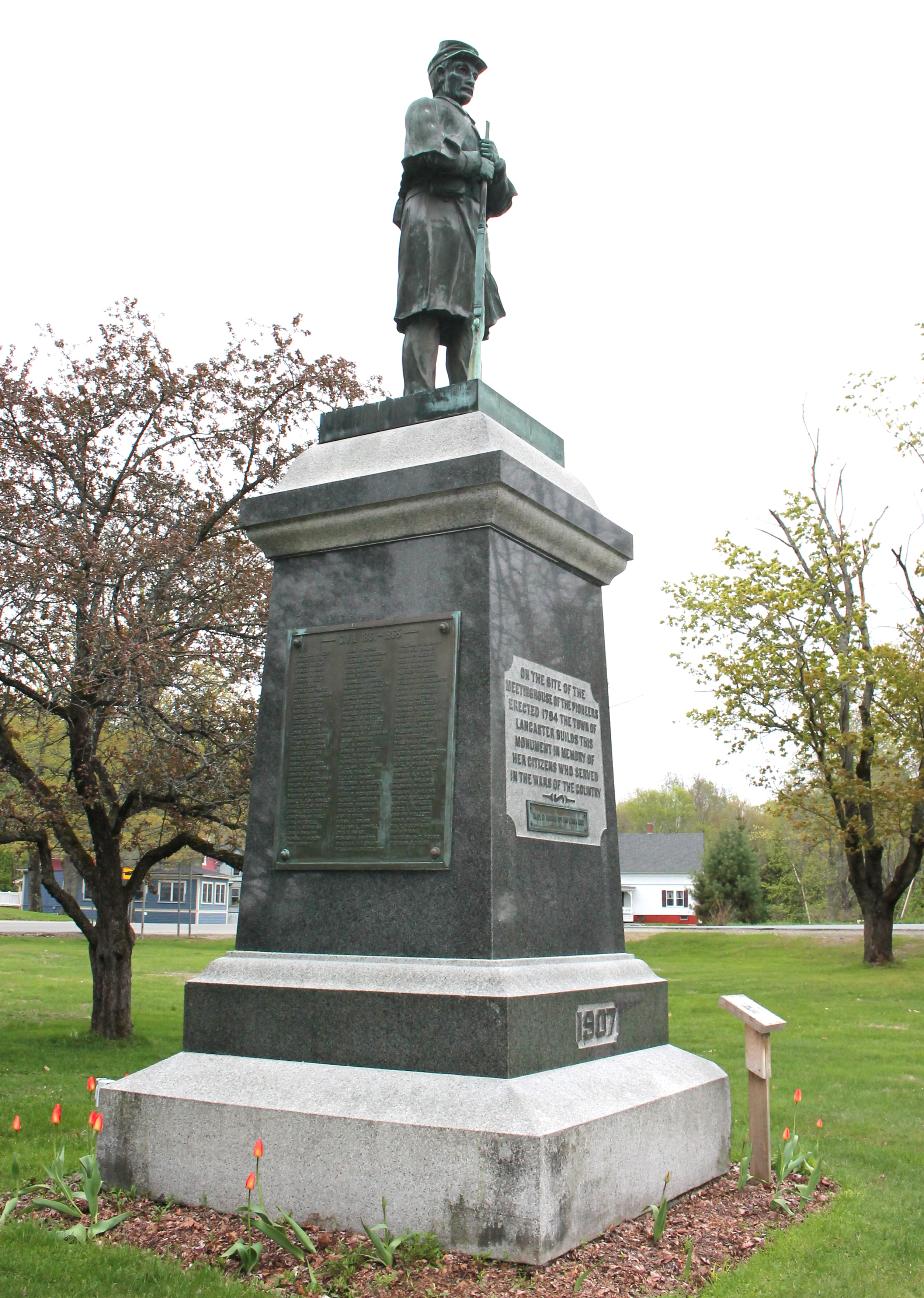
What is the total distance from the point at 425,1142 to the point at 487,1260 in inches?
19.5

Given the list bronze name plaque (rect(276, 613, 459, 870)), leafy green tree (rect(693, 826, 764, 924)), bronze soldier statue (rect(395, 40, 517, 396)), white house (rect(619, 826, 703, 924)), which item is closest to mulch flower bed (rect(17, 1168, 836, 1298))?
bronze name plaque (rect(276, 613, 459, 870))

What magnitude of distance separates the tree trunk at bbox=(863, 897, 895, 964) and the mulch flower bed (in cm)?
2620

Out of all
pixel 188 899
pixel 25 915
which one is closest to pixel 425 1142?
pixel 188 899

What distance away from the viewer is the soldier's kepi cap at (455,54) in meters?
7.32

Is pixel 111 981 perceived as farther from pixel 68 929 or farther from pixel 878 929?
pixel 68 929

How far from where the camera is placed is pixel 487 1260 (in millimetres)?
4691

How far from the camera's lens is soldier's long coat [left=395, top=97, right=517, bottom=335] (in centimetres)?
706

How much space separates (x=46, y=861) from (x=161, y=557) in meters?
4.21

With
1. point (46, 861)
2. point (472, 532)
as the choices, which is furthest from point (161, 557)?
point (472, 532)

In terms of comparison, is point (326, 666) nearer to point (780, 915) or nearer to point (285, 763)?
point (285, 763)

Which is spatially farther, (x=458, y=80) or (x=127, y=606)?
(x=127, y=606)

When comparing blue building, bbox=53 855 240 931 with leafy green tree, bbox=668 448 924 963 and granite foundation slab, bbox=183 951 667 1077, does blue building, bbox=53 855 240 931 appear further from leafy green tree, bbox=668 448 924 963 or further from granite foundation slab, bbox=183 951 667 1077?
granite foundation slab, bbox=183 951 667 1077

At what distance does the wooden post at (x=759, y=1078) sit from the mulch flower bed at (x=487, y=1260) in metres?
0.58

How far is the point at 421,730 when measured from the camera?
235 inches
